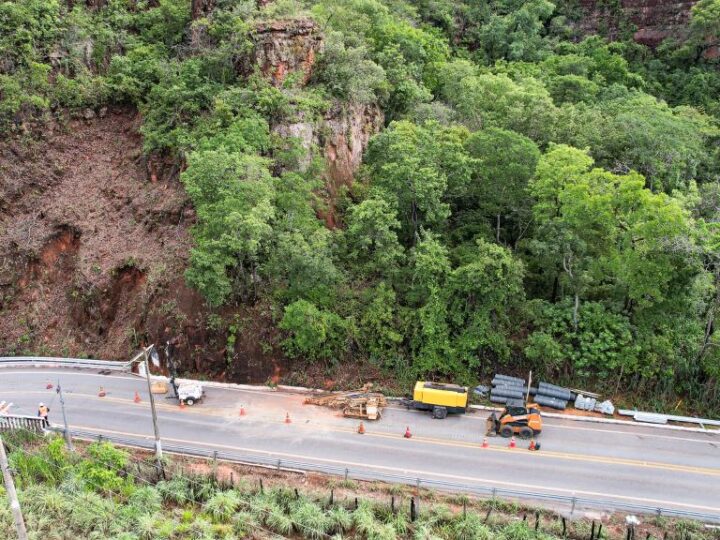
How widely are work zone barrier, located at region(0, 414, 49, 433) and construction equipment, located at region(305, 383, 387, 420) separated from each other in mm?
10462

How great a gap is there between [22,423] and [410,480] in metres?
15.3

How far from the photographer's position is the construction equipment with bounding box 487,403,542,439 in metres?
23.6

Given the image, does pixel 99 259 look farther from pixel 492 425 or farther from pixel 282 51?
pixel 492 425

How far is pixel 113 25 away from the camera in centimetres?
3981

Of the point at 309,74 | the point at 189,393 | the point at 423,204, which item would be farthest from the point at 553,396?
the point at 309,74

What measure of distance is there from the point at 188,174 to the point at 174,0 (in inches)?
773

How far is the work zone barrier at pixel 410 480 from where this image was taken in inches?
789

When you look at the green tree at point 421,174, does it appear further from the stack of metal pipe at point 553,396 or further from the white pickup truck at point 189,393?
the white pickup truck at point 189,393

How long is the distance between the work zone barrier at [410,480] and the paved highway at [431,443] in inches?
10.5

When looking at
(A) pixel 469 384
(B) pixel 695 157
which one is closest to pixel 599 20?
(B) pixel 695 157

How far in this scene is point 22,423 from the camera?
24.0 m

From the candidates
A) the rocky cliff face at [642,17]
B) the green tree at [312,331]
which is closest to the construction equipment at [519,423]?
the green tree at [312,331]

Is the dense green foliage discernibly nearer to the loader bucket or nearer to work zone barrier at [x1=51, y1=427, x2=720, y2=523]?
the loader bucket

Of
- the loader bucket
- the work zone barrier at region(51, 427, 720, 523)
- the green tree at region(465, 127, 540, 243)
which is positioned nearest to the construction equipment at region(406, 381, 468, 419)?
the loader bucket
